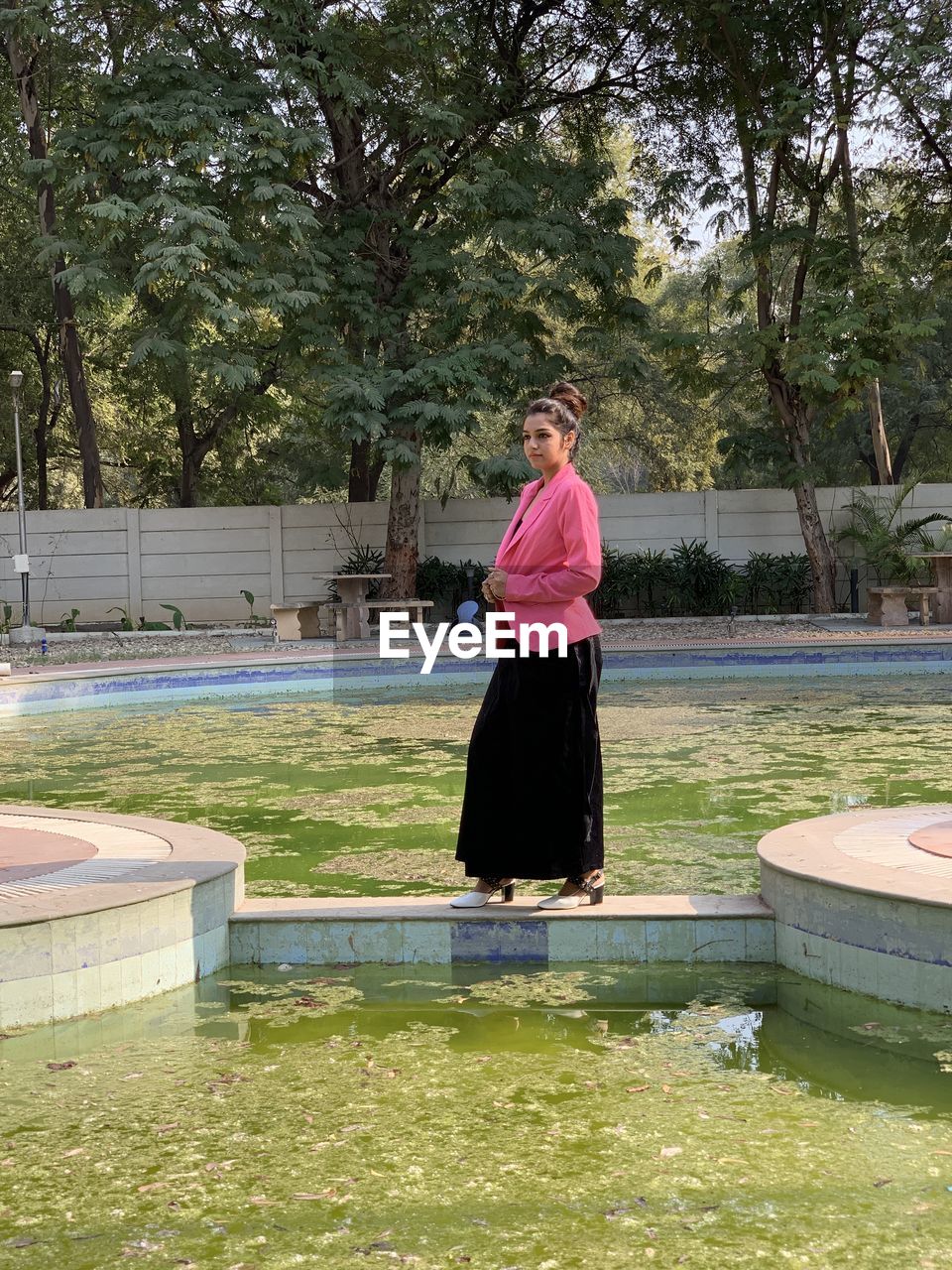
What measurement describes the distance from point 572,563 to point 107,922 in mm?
1522

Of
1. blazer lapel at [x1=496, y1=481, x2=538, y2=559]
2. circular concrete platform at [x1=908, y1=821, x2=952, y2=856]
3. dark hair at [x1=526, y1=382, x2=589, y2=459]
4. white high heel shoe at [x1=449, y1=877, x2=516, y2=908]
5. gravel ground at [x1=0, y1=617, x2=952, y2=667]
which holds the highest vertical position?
dark hair at [x1=526, y1=382, x2=589, y2=459]

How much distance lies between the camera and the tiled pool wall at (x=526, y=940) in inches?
146

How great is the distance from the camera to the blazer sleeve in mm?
3760

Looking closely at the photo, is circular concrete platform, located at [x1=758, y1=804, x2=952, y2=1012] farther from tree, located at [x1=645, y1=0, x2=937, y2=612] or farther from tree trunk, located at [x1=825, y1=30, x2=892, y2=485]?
tree trunk, located at [x1=825, y1=30, x2=892, y2=485]

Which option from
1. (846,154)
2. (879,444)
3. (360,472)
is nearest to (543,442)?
(846,154)

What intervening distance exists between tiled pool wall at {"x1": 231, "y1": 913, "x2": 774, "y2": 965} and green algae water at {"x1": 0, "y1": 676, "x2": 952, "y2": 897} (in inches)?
15.3

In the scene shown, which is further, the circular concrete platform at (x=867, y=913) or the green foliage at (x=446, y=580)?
the green foliage at (x=446, y=580)

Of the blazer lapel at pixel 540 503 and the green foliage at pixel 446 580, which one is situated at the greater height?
the blazer lapel at pixel 540 503

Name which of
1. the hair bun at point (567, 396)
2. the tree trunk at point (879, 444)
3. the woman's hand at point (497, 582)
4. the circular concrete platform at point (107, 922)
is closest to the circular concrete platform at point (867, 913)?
the woman's hand at point (497, 582)

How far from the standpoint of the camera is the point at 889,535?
52.1ft

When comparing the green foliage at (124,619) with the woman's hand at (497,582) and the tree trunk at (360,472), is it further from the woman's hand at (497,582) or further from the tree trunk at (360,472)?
the woman's hand at (497,582)

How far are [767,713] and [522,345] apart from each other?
22.8 ft

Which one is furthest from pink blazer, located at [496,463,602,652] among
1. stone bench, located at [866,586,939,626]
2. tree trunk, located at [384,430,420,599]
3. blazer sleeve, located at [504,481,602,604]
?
tree trunk, located at [384,430,420,599]

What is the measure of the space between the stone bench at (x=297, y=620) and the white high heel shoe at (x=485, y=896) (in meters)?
11.0
